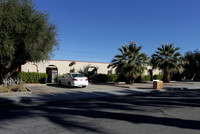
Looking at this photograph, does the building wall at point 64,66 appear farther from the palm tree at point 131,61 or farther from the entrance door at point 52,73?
the palm tree at point 131,61

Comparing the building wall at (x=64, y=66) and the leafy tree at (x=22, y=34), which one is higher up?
the leafy tree at (x=22, y=34)

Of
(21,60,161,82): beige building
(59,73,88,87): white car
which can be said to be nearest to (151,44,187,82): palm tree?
(21,60,161,82): beige building

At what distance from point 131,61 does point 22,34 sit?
39.8ft

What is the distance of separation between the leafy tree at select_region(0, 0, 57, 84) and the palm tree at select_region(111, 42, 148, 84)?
29.3 ft

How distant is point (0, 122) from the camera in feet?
16.6

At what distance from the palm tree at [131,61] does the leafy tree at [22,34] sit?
893 cm

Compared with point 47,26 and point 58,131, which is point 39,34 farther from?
point 58,131

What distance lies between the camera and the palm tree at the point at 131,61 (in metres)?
19.2

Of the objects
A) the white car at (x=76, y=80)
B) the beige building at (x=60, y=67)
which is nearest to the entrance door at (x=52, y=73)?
the beige building at (x=60, y=67)

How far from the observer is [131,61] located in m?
19.5

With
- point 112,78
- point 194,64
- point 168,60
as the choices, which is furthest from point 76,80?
point 194,64

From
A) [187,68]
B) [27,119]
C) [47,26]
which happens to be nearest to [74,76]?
[47,26]

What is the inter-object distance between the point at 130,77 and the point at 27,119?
1667 centimetres

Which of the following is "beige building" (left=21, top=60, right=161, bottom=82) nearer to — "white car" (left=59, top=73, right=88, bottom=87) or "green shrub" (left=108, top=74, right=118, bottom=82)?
"green shrub" (left=108, top=74, right=118, bottom=82)
